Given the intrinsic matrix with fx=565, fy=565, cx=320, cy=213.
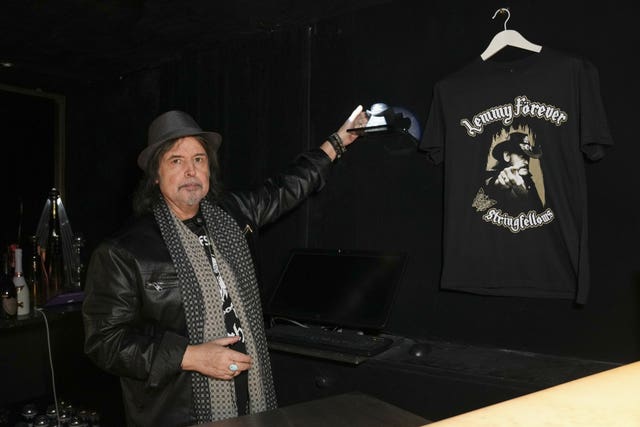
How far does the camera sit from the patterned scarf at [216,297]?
81.7 inches

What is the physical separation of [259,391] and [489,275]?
3.62ft

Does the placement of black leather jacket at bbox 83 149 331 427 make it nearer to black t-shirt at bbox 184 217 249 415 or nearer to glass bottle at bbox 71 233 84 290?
black t-shirt at bbox 184 217 249 415

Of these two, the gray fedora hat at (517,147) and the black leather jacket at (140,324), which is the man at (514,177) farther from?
the black leather jacket at (140,324)

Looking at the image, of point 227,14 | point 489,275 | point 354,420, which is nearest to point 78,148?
point 227,14

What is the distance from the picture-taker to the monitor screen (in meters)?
2.61

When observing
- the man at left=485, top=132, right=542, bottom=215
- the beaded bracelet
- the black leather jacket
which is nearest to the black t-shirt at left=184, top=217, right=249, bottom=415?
the black leather jacket

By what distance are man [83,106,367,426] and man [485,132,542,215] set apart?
3.67 feet

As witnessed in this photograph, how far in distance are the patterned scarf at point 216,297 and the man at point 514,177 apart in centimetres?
112

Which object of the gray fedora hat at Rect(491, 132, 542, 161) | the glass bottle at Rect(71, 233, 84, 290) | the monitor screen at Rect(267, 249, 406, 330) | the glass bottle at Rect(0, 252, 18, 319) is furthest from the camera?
the glass bottle at Rect(71, 233, 84, 290)

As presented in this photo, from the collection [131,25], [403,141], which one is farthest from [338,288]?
[131,25]

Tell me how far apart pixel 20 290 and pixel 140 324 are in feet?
5.62

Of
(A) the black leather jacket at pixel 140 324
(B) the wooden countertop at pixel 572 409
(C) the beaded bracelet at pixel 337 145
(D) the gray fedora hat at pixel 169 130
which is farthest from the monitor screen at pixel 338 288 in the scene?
(B) the wooden countertop at pixel 572 409

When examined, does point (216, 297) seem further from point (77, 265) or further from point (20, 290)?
point (77, 265)

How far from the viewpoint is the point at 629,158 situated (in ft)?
7.42
